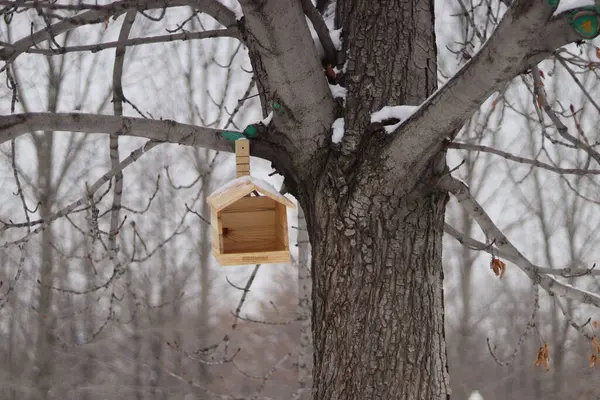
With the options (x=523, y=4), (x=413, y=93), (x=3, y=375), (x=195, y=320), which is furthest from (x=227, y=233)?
(x=3, y=375)

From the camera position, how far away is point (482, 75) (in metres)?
2.12

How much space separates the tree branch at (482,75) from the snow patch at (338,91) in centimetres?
34

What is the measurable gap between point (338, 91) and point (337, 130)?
17 centimetres

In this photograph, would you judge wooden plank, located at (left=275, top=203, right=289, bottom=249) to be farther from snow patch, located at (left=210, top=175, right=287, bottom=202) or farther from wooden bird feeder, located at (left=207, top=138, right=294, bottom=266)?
snow patch, located at (left=210, top=175, right=287, bottom=202)

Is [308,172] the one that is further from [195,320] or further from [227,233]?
[195,320]

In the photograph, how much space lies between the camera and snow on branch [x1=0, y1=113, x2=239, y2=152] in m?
2.53

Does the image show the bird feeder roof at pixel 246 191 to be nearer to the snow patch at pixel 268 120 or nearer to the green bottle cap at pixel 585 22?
the snow patch at pixel 268 120

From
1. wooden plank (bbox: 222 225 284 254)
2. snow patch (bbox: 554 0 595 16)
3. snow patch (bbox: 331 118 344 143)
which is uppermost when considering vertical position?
snow patch (bbox: 554 0 595 16)

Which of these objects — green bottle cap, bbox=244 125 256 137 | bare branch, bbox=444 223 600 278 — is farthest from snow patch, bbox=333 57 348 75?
bare branch, bbox=444 223 600 278

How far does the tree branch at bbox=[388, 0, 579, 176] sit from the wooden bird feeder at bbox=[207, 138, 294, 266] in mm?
524

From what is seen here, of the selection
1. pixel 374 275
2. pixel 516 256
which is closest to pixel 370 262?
pixel 374 275

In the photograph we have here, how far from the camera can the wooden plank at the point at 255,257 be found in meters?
2.83

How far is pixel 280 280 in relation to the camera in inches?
461

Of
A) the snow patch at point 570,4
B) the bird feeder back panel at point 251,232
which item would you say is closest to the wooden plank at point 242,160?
the bird feeder back panel at point 251,232
